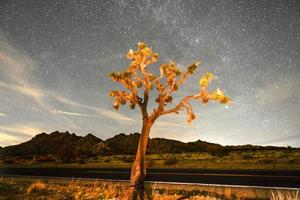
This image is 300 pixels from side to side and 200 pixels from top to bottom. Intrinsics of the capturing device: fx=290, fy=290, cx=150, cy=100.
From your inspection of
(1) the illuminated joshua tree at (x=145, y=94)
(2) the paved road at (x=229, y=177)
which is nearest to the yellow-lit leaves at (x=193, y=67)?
(1) the illuminated joshua tree at (x=145, y=94)

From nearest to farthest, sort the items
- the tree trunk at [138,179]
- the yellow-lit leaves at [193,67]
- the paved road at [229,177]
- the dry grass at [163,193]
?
the tree trunk at [138,179] → the yellow-lit leaves at [193,67] → the dry grass at [163,193] → the paved road at [229,177]

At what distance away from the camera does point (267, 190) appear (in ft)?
46.1

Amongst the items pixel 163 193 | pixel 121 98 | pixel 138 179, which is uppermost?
pixel 121 98

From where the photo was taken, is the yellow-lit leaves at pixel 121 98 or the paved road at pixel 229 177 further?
the paved road at pixel 229 177

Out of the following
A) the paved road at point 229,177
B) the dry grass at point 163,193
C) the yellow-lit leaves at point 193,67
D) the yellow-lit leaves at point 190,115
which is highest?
the yellow-lit leaves at point 193,67

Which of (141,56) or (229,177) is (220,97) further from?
(229,177)

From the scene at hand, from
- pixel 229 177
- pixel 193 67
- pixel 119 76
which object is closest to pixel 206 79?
pixel 193 67

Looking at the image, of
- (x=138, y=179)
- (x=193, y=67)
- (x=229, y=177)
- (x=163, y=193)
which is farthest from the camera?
(x=229, y=177)

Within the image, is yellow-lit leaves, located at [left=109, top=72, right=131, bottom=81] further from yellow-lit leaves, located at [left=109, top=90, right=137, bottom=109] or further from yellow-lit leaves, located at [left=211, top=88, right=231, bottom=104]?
yellow-lit leaves, located at [left=211, top=88, right=231, bottom=104]

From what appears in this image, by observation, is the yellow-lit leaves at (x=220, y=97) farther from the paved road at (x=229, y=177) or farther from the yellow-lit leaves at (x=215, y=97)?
the paved road at (x=229, y=177)

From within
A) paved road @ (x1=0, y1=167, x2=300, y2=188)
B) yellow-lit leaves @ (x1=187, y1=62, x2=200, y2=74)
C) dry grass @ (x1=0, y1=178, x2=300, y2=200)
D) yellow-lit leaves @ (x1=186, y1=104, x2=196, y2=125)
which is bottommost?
dry grass @ (x1=0, y1=178, x2=300, y2=200)

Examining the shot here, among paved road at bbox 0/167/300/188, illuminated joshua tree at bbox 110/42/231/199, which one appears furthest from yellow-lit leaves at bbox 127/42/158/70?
paved road at bbox 0/167/300/188

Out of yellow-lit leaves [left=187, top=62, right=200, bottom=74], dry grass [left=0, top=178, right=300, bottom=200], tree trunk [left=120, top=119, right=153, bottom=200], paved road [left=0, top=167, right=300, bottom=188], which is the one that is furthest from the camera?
paved road [left=0, top=167, right=300, bottom=188]

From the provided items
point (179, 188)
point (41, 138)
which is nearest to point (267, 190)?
point (179, 188)
